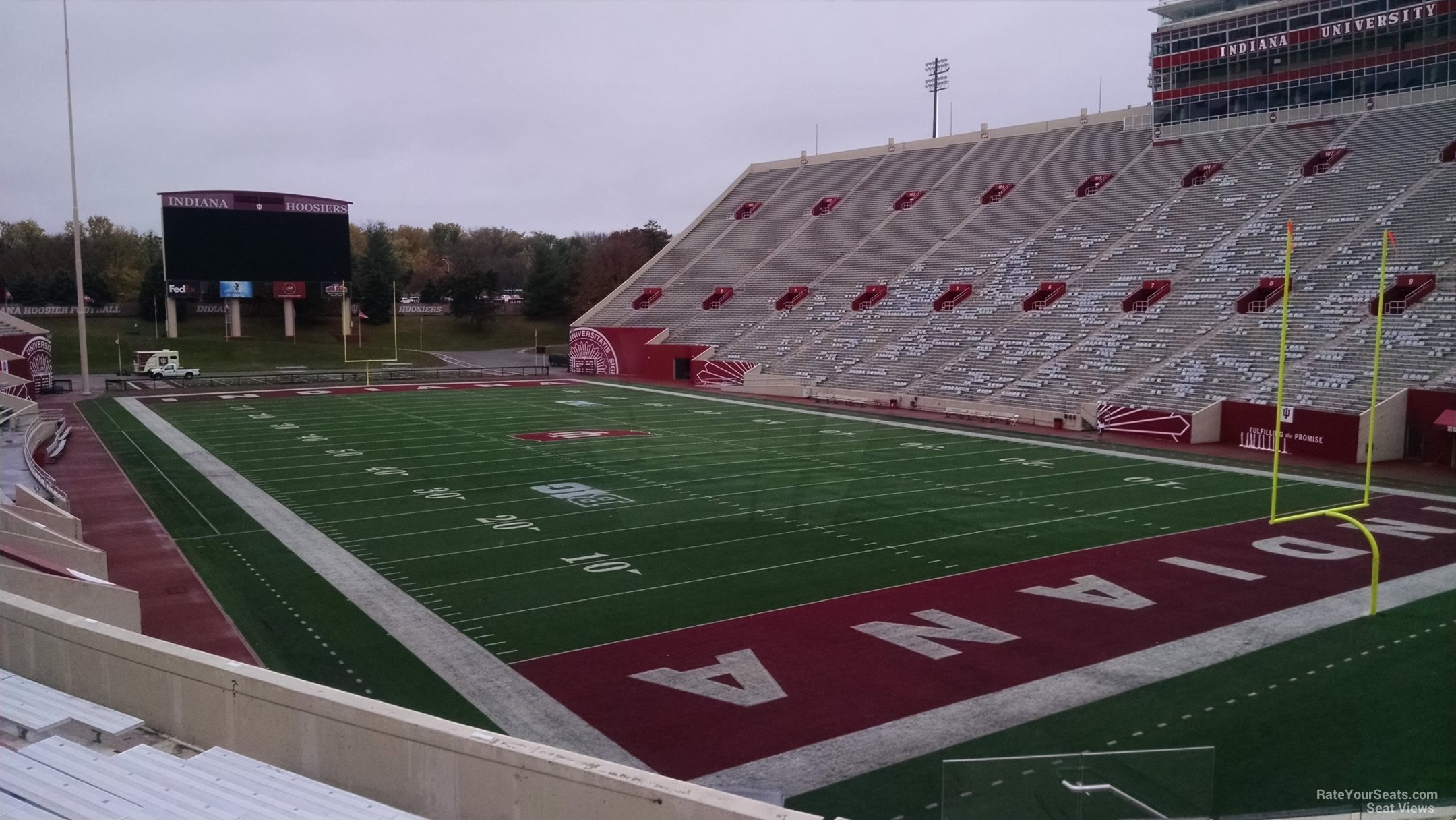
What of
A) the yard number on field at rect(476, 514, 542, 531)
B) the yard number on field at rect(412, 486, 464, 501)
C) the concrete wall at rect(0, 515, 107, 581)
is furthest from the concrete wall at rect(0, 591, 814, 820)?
the yard number on field at rect(412, 486, 464, 501)

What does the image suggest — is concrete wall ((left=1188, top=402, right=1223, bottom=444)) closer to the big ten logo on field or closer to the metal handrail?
the big ten logo on field

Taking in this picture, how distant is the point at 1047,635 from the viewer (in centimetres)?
1010

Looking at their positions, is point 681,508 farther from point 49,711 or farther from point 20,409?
point 20,409

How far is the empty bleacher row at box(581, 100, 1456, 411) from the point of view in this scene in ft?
85.3

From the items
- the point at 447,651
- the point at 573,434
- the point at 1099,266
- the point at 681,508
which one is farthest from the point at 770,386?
the point at 447,651

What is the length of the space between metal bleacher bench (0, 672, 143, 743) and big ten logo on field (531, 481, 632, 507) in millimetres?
9996

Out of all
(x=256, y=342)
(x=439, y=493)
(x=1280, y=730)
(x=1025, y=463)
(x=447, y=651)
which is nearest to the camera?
(x=1280, y=730)

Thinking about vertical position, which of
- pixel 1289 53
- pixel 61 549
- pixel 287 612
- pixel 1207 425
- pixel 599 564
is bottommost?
pixel 287 612

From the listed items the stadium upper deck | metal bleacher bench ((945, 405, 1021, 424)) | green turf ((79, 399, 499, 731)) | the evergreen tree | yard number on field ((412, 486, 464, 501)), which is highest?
the stadium upper deck

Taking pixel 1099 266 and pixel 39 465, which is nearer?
pixel 39 465

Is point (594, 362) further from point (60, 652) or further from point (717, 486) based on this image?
point (60, 652)

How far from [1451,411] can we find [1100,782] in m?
18.0

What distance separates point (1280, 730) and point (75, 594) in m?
9.70

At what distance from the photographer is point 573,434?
81.0ft
